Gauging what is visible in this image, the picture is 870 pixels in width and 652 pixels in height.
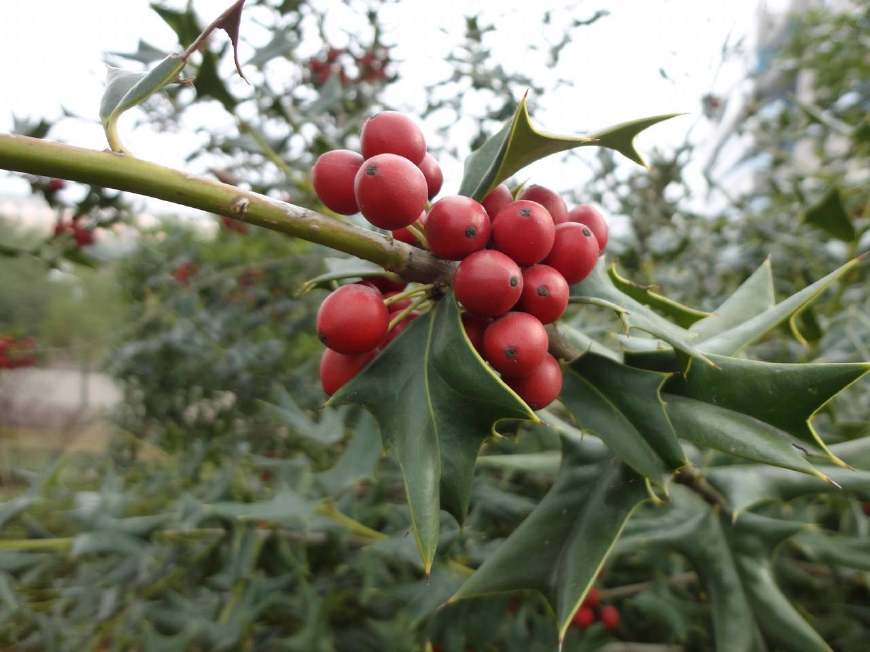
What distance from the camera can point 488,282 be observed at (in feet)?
2.14

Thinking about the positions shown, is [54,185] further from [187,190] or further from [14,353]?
[187,190]

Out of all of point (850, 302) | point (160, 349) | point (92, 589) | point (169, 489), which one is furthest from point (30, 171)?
point (160, 349)

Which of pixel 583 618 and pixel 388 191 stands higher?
pixel 388 191

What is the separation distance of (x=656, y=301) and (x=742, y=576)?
526 mm

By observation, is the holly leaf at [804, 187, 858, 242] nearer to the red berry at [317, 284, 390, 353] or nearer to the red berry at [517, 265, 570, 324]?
the red berry at [517, 265, 570, 324]

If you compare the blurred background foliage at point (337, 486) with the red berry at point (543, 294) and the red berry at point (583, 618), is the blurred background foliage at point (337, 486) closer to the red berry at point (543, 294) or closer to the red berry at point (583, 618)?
the red berry at point (583, 618)

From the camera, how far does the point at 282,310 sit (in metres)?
3.72

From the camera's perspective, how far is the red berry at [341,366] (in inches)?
30.5

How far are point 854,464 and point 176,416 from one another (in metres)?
4.27

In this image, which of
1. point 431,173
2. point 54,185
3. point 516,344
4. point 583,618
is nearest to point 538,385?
point 516,344

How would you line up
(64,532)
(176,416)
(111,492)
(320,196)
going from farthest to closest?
(176,416) < (64,532) < (111,492) < (320,196)

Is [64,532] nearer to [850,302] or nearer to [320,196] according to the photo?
[320,196]

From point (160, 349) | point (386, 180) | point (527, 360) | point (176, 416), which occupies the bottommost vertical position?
point (176, 416)

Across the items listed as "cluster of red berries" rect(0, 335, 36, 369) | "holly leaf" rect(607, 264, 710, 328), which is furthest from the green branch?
"cluster of red berries" rect(0, 335, 36, 369)
